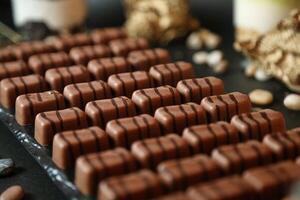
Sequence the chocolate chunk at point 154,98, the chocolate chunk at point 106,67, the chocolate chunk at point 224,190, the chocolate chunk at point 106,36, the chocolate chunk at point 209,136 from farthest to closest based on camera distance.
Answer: the chocolate chunk at point 106,36 → the chocolate chunk at point 106,67 → the chocolate chunk at point 154,98 → the chocolate chunk at point 209,136 → the chocolate chunk at point 224,190

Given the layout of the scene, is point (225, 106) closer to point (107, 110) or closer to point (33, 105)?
point (107, 110)

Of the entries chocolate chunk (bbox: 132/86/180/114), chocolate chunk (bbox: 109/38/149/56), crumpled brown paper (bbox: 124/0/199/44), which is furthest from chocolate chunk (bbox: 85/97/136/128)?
crumpled brown paper (bbox: 124/0/199/44)

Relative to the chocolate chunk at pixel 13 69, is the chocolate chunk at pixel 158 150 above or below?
below

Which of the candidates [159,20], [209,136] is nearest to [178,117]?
[209,136]

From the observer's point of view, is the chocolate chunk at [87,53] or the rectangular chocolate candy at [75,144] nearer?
the rectangular chocolate candy at [75,144]

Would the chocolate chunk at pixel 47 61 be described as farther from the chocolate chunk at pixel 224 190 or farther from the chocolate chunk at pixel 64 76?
the chocolate chunk at pixel 224 190

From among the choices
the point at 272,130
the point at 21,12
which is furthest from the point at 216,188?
the point at 21,12

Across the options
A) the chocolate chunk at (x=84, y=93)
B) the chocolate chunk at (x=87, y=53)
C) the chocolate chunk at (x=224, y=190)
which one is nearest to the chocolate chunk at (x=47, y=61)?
the chocolate chunk at (x=87, y=53)
